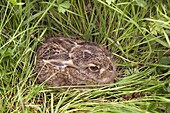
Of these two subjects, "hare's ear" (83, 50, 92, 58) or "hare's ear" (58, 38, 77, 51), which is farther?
"hare's ear" (58, 38, 77, 51)

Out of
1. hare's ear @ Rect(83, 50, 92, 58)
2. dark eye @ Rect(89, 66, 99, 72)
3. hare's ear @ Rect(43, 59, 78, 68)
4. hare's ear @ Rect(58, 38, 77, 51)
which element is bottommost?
dark eye @ Rect(89, 66, 99, 72)

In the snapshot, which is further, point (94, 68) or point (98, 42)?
point (98, 42)

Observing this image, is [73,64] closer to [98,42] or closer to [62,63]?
[62,63]

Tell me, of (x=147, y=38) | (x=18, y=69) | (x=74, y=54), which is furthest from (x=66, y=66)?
(x=147, y=38)

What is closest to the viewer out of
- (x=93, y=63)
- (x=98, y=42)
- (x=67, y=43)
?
(x=93, y=63)

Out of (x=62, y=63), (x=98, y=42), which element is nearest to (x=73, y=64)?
(x=62, y=63)

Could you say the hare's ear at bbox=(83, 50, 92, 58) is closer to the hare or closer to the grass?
the hare

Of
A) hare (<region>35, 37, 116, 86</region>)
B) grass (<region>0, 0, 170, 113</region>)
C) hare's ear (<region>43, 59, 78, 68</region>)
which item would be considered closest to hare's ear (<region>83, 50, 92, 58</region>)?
hare (<region>35, 37, 116, 86</region>)
